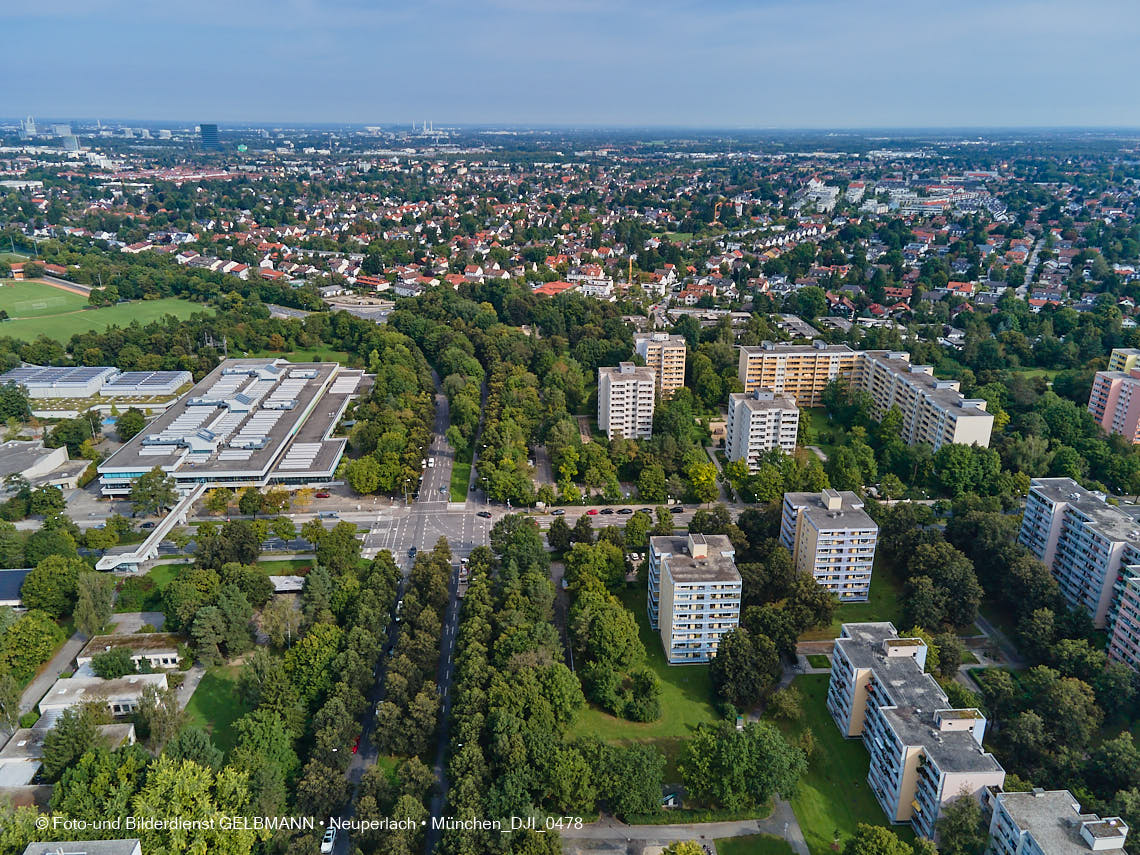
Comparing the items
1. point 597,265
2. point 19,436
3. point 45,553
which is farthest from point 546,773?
point 597,265

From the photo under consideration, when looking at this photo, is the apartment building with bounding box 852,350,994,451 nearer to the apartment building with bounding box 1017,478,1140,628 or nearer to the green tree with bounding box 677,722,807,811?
the apartment building with bounding box 1017,478,1140,628

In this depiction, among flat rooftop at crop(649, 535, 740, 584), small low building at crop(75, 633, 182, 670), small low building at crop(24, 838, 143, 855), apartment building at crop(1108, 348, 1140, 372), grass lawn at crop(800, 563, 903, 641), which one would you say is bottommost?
grass lawn at crop(800, 563, 903, 641)

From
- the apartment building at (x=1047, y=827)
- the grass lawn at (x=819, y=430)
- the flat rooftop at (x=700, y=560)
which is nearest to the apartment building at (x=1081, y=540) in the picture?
the apartment building at (x=1047, y=827)

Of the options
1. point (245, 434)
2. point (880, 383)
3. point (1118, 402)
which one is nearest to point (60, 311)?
point (245, 434)

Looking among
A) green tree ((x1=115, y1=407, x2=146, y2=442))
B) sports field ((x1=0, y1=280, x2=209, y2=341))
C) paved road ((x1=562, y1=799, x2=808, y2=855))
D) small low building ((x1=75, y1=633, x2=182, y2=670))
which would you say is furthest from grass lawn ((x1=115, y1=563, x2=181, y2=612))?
sports field ((x1=0, y1=280, x2=209, y2=341))

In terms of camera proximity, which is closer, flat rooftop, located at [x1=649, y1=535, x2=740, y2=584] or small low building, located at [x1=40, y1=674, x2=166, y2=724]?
small low building, located at [x1=40, y1=674, x2=166, y2=724]

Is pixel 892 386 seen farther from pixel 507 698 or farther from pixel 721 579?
pixel 507 698

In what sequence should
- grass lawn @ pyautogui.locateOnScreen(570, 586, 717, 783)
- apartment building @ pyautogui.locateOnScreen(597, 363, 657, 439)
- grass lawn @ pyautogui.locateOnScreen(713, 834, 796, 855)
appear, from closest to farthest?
grass lawn @ pyautogui.locateOnScreen(713, 834, 796, 855) < grass lawn @ pyautogui.locateOnScreen(570, 586, 717, 783) < apartment building @ pyautogui.locateOnScreen(597, 363, 657, 439)
